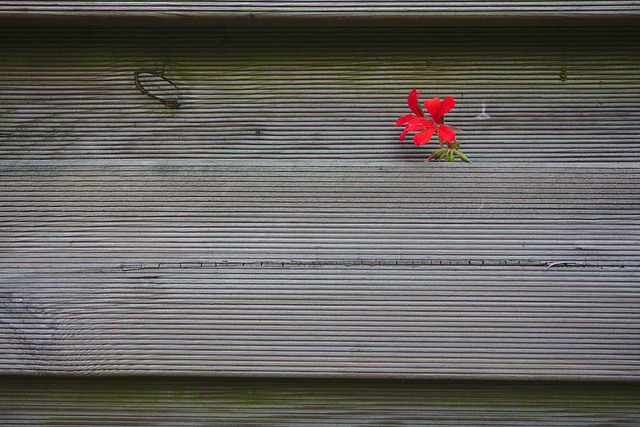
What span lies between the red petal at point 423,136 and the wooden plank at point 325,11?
0.62ft

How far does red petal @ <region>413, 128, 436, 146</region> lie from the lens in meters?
0.62

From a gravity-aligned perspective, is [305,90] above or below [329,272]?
above

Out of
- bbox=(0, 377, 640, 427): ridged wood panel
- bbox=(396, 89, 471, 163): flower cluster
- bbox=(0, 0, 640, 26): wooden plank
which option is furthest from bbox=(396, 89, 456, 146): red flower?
bbox=(0, 377, 640, 427): ridged wood panel

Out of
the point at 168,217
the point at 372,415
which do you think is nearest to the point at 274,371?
the point at 372,415

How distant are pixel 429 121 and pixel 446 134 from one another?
37mm

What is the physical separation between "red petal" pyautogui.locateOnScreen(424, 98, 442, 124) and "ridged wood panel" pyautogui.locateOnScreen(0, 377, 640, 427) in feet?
1.51

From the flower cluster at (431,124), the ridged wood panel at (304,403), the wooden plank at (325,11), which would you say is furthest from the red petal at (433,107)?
the ridged wood panel at (304,403)

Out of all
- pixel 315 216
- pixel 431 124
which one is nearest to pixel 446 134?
pixel 431 124

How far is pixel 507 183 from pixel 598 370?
0.33m

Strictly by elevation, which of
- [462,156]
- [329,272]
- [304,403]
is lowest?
[304,403]

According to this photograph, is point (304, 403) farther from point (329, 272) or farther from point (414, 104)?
point (414, 104)

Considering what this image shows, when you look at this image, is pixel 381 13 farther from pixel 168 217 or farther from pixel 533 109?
pixel 168 217

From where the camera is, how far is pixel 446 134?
0.62 m

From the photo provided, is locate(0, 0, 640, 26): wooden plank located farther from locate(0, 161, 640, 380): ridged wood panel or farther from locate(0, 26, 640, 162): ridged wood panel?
locate(0, 161, 640, 380): ridged wood panel
